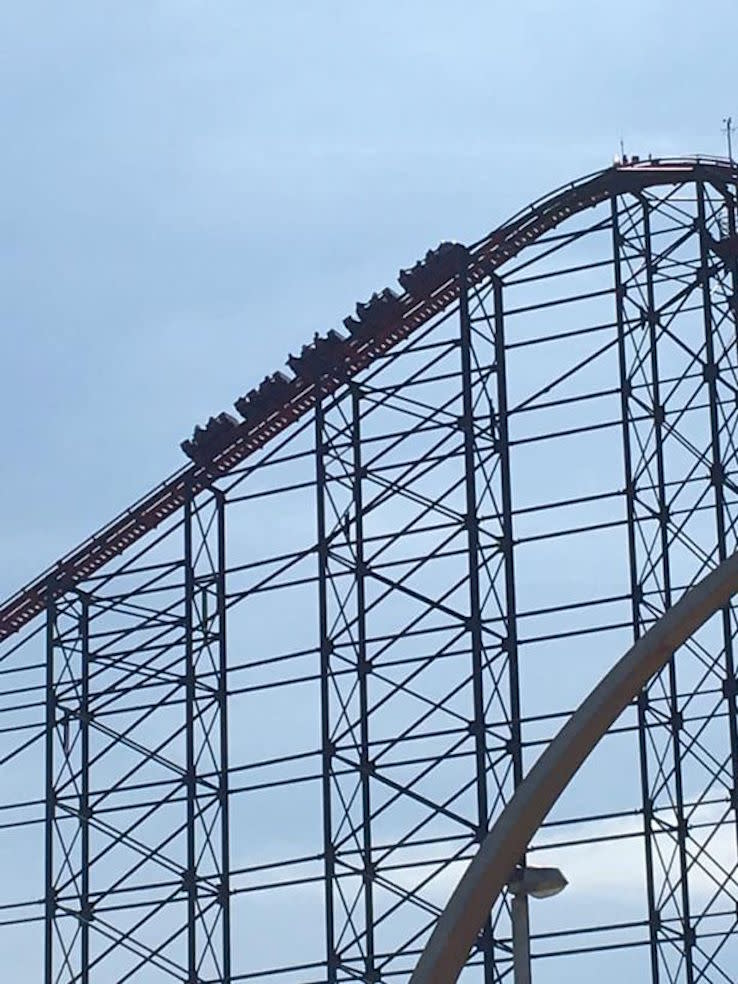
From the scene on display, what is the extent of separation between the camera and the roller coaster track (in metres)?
27.2

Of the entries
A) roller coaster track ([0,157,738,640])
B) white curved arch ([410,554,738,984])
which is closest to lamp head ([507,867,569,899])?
white curved arch ([410,554,738,984])

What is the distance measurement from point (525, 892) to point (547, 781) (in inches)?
59.5

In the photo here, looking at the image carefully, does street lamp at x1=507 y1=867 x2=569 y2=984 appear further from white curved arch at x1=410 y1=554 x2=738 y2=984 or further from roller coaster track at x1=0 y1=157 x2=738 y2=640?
roller coaster track at x1=0 y1=157 x2=738 y2=640

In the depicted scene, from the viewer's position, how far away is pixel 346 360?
93.8 ft

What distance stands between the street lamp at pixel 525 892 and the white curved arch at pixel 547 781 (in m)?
1.15

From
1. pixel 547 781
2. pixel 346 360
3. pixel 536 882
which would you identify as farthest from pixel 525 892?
pixel 346 360

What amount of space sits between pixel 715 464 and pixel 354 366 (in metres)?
4.80

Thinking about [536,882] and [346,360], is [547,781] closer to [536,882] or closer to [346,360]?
[536,882]

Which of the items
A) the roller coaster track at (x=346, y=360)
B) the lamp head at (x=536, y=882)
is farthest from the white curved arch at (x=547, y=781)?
the roller coaster track at (x=346, y=360)

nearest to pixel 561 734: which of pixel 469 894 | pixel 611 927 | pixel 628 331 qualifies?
pixel 469 894

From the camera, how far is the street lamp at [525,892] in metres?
11.8

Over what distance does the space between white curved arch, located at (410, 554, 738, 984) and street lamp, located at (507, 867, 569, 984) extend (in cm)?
115

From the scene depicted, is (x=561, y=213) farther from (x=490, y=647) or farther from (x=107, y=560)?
(x=107, y=560)

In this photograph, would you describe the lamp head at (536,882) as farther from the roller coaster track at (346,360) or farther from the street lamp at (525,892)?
the roller coaster track at (346,360)
